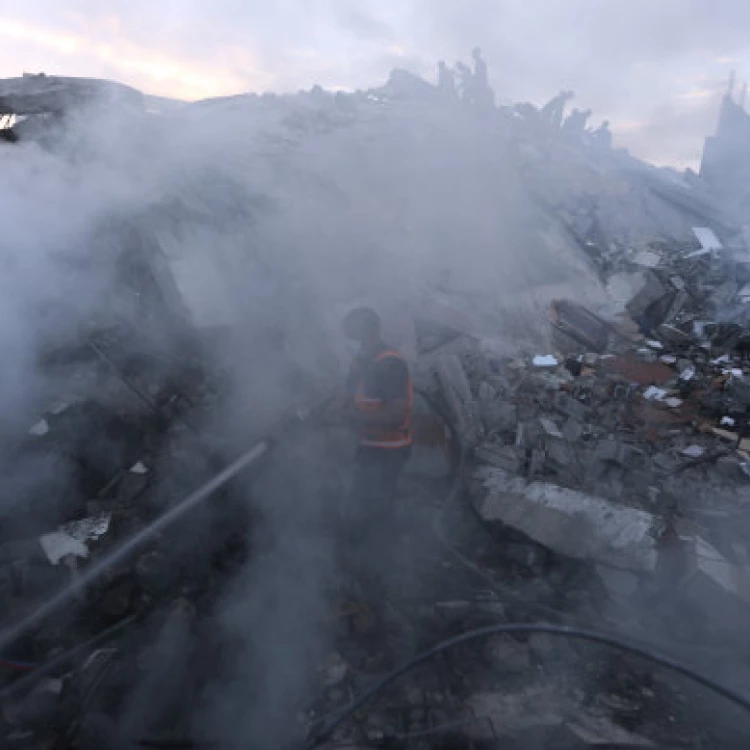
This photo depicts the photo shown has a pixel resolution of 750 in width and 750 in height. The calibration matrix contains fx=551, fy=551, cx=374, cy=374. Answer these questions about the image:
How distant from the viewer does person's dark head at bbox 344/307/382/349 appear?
3.77 meters

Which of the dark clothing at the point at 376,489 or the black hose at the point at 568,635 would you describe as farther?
the dark clothing at the point at 376,489

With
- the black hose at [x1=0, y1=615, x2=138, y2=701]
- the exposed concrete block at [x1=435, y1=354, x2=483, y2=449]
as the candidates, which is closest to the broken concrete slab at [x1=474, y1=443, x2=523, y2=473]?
the exposed concrete block at [x1=435, y1=354, x2=483, y2=449]

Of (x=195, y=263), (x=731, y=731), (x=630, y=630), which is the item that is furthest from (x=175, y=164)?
(x=731, y=731)

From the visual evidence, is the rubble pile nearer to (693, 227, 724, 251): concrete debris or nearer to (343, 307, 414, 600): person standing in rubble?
(343, 307, 414, 600): person standing in rubble

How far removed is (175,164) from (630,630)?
584 centimetres

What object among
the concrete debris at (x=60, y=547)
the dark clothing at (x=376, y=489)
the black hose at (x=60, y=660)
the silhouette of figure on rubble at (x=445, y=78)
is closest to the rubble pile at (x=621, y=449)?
the dark clothing at (x=376, y=489)

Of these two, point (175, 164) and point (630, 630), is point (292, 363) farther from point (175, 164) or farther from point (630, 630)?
point (630, 630)

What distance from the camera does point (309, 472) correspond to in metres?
4.23

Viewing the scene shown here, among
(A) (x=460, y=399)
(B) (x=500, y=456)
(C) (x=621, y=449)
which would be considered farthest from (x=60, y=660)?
(C) (x=621, y=449)

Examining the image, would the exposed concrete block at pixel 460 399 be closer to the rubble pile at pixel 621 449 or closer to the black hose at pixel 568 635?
the rubble pile at pixel 621 449

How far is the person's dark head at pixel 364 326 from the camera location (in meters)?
3.77

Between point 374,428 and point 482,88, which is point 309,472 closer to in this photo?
point 374,428

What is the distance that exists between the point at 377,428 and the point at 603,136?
17.5 meters

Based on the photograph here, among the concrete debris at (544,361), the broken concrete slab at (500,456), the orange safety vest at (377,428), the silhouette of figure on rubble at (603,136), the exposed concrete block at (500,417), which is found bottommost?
the broken concrete slab at (500,456)
